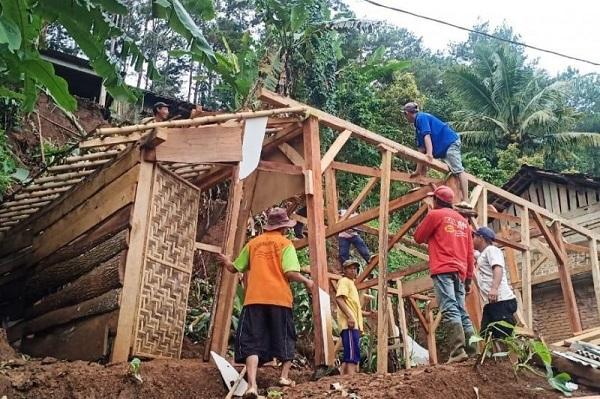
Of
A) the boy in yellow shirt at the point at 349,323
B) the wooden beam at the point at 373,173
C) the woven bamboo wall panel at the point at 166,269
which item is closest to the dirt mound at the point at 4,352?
the woven bamboo wall panel at the point at 166,269

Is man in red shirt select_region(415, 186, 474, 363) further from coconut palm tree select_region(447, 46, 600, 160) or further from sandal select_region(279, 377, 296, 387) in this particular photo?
coconut palm tree select_region(447, 46, 600, 160)

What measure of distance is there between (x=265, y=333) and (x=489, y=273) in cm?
229

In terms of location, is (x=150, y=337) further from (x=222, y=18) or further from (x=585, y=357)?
(x=222, y=18)

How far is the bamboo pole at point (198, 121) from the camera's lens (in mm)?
5293

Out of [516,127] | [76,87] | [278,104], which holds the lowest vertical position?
[278,104]

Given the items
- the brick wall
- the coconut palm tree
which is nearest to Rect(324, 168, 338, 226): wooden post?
the brick wall

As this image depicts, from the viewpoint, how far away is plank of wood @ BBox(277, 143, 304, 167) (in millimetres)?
6535

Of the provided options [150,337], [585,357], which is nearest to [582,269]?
[585,357]

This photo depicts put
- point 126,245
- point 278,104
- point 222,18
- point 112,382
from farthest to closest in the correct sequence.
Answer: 1. point 222,18
2. point 278,104
3. point 126,245
4. point 112,382

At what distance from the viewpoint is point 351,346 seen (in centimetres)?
582

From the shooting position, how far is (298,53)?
612 inches

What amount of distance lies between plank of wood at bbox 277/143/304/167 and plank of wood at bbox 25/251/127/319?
2006 millimetres

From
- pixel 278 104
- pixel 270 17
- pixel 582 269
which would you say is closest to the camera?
pixel 278 104

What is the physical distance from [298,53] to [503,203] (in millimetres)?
6212
